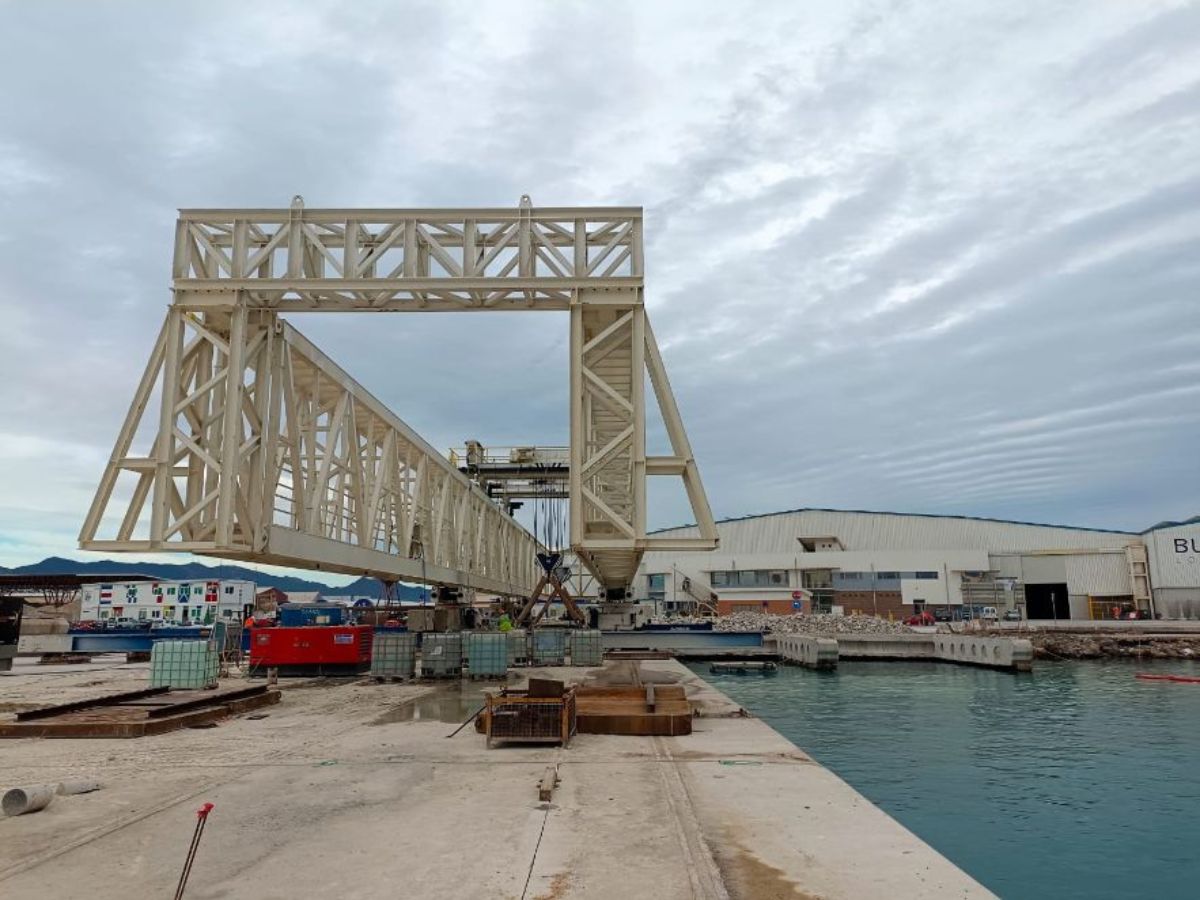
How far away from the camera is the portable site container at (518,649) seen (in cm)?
3036

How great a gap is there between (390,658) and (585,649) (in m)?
8.08

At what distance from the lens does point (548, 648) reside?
30.5 meters

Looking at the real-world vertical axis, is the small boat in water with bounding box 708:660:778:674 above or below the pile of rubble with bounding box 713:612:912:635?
below

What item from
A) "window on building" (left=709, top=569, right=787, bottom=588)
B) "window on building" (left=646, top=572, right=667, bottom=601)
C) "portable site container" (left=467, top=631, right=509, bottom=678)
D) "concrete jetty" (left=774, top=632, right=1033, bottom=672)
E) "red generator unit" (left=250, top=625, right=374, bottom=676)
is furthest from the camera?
"window on building" (left=646, top=572, right=667, bottom=601)

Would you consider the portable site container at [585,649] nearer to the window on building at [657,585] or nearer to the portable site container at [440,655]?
the portable site container at [440,655]

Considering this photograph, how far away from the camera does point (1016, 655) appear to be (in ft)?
133

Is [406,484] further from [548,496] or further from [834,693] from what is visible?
[548,496]

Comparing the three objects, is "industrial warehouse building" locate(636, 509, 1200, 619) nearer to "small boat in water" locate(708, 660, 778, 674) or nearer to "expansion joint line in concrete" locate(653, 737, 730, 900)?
"small boat in water" locate(708, 660, 778, 674)

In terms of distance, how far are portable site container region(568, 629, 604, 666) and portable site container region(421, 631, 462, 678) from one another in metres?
5.92

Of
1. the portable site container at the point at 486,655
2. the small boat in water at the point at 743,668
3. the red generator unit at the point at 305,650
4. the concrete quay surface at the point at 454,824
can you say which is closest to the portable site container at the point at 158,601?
the red generator unit at the point at 305,650

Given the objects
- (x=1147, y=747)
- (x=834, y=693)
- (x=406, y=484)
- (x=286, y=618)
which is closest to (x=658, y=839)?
(x=1147, y=747)

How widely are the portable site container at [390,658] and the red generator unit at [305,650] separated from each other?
3330 mm

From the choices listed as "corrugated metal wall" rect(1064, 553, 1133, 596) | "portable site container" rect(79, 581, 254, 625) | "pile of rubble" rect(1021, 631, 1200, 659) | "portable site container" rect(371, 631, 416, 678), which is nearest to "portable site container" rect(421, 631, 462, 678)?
"portable site container" rect(371, 631, 416, 678)

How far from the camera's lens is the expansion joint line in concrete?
624cm
